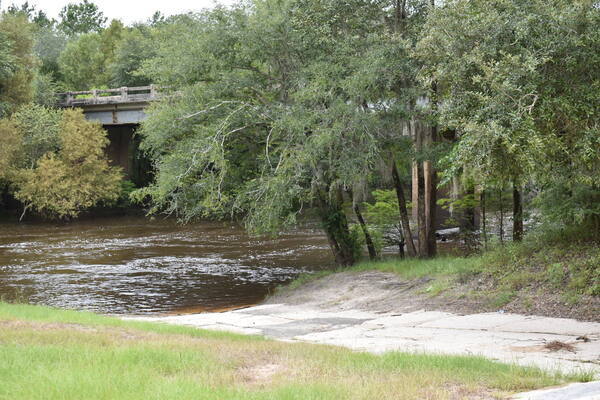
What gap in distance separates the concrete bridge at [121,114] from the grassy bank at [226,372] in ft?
107

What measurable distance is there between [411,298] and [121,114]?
1349 inches

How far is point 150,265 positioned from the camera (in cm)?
2805

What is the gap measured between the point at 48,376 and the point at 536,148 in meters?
7.21

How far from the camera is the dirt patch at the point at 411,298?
13.4 metres

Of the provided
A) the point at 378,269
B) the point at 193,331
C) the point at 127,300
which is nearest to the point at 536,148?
the point at 193,331

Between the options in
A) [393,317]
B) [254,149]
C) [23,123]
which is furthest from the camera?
[23,123]

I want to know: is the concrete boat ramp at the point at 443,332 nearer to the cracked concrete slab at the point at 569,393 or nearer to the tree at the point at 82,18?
the cracked concrete slab at the point at 569,393

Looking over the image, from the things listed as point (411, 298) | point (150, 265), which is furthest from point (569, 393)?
point (150, 265)

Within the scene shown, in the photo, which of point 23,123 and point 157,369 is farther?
point 23,123

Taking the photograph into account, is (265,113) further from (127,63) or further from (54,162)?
(127,63)

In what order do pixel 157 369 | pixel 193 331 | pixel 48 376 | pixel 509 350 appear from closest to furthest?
pixel 48 376
pixel 157 369
pixel 509 350
pixel 193 331

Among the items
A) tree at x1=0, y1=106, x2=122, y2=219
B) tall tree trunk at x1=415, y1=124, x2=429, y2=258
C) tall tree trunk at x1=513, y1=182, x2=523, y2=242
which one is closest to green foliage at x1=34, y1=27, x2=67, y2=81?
tree at x1=0, y1=106, x2=122, y2=219

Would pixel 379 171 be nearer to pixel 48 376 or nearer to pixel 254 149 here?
pixel 254 149

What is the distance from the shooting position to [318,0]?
1953 centimetres
